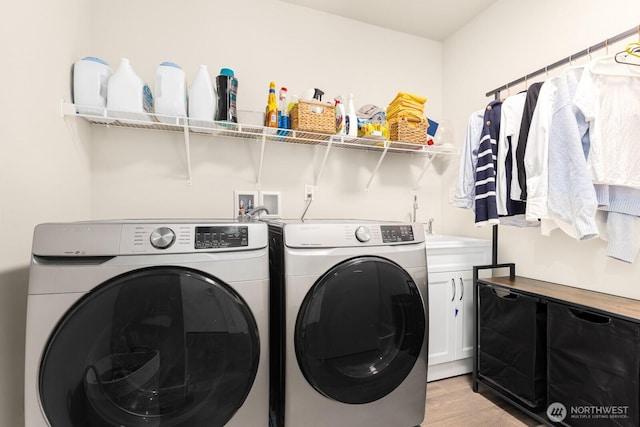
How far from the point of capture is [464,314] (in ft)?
6.36

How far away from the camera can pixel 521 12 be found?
1975 millimetres

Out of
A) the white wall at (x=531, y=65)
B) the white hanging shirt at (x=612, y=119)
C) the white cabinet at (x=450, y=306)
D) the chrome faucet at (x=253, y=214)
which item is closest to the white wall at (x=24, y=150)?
the chrome faucet at (x=253, y=214)

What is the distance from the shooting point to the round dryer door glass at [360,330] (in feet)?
3.81

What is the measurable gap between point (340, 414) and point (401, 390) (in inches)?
12.2

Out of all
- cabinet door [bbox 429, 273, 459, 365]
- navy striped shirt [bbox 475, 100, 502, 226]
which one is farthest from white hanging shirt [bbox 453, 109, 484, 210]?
cabinet door [bbox 429, 273, 459, 365]

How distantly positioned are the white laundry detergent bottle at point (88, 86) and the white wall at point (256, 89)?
33 cm

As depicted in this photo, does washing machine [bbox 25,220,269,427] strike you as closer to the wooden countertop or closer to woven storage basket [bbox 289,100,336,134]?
woven storage basket [bbox 289,100,336,134]

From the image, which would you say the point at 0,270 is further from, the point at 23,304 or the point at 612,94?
the point at 612,94

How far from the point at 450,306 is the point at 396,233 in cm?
92

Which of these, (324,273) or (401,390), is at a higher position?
(324,273)

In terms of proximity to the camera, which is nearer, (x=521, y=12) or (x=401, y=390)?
(x=401, y=390)

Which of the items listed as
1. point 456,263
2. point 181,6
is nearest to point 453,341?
point 456,263

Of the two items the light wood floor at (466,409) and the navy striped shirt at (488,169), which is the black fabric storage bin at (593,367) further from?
the navy striped shirt at (488,169)

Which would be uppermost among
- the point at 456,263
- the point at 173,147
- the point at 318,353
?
the point at 173,147
